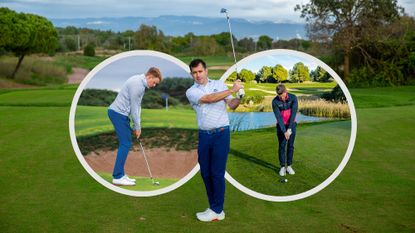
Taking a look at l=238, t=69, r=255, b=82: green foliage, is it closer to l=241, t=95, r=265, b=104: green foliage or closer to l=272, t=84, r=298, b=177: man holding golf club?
l=241, t=95, r=265, b=104: green foliage

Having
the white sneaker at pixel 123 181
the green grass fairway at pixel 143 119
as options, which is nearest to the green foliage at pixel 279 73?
the green grass fairway at pixel 143 119

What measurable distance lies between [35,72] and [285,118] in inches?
1075

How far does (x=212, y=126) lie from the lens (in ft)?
21.9

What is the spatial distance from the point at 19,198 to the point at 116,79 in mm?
2160

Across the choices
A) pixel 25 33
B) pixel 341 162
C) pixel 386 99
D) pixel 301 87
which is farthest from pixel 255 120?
pixel 25 33

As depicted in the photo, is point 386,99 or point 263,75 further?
point 386,99

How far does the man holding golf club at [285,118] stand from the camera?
24.0ft

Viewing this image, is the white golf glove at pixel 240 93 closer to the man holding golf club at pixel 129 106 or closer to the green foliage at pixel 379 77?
the man holding golf club at pixel 129 106

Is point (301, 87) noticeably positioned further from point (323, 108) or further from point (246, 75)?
point (246, 75)

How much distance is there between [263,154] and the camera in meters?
7.45

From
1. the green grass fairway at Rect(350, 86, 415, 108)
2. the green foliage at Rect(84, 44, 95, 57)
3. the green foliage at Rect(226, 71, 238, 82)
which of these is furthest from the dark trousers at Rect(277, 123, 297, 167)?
the green foliage at Rect(84, 44, 95, 57)

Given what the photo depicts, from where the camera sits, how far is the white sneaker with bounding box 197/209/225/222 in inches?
A: 269

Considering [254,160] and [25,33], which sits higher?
[25,33]

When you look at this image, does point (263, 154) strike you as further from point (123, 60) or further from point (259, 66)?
point (123, 60)
